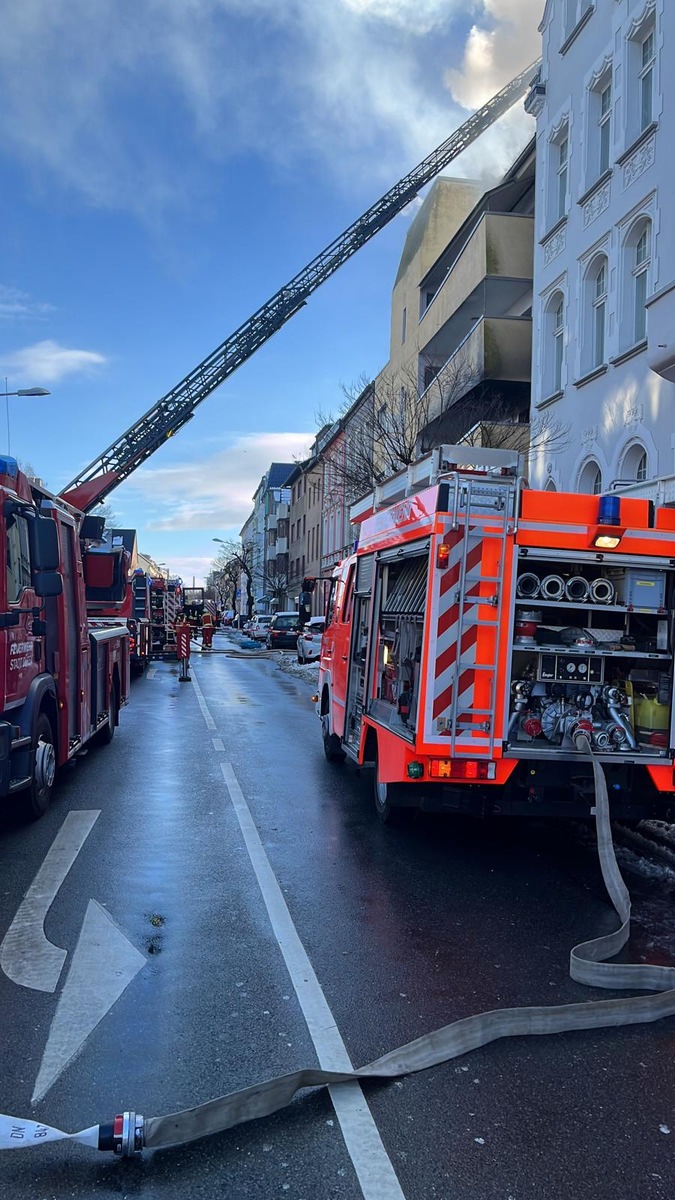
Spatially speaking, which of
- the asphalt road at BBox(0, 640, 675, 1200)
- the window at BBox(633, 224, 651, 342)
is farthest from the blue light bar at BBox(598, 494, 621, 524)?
the window at BBox(633, 224, 651, 342)

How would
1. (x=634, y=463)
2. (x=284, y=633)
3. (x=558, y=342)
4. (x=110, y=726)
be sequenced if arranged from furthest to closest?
(x=284, y=633), (x=558, y=342), (x=634, y=463), (x=110, y=726)

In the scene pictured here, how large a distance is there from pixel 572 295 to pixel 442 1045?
54.3ft

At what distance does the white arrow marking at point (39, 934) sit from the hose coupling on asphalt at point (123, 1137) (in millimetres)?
1496

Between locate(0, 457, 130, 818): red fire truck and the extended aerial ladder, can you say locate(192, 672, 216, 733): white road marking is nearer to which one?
locate(0, 457, 130, 818): red fire truck

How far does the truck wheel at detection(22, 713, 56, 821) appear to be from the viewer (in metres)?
7.51

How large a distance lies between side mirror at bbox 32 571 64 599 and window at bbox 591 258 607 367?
1274cm

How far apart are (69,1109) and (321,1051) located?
105cm

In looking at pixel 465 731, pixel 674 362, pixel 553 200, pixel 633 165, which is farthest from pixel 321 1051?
pixel 553 200

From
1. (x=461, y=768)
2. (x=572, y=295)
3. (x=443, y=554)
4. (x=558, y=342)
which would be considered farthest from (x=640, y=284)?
(x=461, y=768)

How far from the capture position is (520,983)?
459 centimetres

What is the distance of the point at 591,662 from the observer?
663cm

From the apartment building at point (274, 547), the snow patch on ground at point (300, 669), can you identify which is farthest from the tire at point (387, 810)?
the apartment building at point (274, 547)

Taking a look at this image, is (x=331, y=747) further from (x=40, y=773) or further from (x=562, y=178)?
(x=562, y=178)

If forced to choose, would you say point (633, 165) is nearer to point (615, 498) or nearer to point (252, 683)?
point (615, 498)
